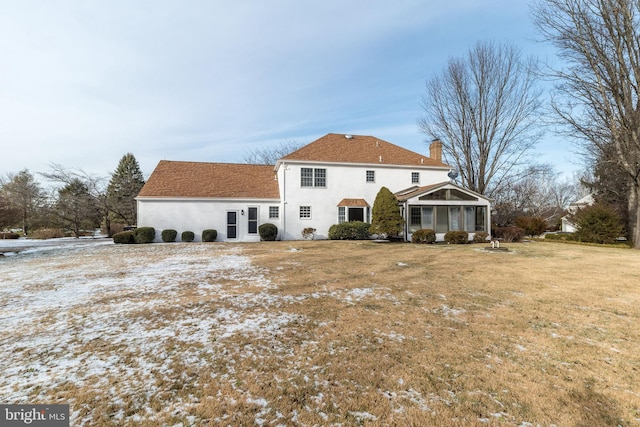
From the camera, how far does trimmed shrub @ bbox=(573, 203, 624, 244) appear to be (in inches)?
722

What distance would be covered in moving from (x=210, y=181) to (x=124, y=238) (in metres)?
6.87

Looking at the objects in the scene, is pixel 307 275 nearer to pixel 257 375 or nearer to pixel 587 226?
pixel 257 375

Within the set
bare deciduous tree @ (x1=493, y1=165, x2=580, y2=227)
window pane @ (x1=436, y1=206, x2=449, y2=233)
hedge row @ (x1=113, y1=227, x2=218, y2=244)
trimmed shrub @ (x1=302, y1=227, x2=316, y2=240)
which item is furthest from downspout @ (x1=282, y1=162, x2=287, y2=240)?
bare deciduous tree @ (x1=493, y1=165, x2=580, y2=227)

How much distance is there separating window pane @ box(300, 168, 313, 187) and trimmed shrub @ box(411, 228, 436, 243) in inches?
332

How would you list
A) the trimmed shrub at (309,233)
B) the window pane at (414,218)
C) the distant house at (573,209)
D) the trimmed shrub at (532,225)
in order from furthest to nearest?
the trimmed shrub at (532,225), the distant house at (573,209), the trimmed shrub at (309,233), the window pane at (414,218)

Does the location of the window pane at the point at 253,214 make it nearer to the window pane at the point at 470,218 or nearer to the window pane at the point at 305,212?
the window pane at the point at 305,212

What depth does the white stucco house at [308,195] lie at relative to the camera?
19781 mm

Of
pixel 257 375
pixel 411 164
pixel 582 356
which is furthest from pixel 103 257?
pixel 411 164

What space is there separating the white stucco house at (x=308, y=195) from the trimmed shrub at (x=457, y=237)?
784mm

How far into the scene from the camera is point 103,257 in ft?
40.8

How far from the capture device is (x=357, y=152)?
22656 millimetres

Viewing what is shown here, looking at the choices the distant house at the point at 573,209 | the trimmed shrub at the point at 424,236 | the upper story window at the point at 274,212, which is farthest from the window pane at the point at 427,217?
the distant house at the point at 573,209

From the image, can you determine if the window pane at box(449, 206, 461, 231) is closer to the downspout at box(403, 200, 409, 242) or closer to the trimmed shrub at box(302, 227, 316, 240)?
the downspout at box(403, 200, 409, 242)

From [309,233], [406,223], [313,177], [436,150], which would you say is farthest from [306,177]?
[436,150]
